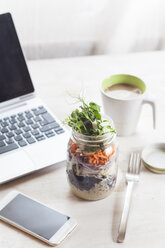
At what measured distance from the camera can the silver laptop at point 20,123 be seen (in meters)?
0.79

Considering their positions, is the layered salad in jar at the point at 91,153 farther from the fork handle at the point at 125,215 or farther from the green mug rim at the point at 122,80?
the green mug rim at the point at 122,80

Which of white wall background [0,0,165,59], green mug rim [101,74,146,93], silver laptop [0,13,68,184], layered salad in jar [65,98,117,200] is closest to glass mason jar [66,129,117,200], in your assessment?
layered salad in jar [65,98,117,200]

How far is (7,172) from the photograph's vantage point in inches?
30.1

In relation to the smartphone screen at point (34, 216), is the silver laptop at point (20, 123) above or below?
above

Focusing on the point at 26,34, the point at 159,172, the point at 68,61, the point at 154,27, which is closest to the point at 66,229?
the point at 159,172

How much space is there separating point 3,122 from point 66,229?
0.33m

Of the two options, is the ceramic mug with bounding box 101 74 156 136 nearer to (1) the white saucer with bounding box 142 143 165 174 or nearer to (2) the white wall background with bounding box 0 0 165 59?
(1) the white saucer with bounding box 142 143 165 174

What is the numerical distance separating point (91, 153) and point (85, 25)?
0.83 meters

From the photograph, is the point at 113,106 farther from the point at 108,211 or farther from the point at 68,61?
the point at 68,61

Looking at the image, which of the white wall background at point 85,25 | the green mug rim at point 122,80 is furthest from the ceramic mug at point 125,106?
the white wall background at point 85,25

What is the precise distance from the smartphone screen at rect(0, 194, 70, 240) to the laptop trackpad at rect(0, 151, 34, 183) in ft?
0.19

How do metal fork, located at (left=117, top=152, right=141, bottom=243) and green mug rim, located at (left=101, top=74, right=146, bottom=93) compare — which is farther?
green mug rim, located at (left=101, top=74, right=146, bottom=93)

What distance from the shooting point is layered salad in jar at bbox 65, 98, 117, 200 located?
66 cm

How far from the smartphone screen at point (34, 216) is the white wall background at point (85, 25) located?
2.63 feet
